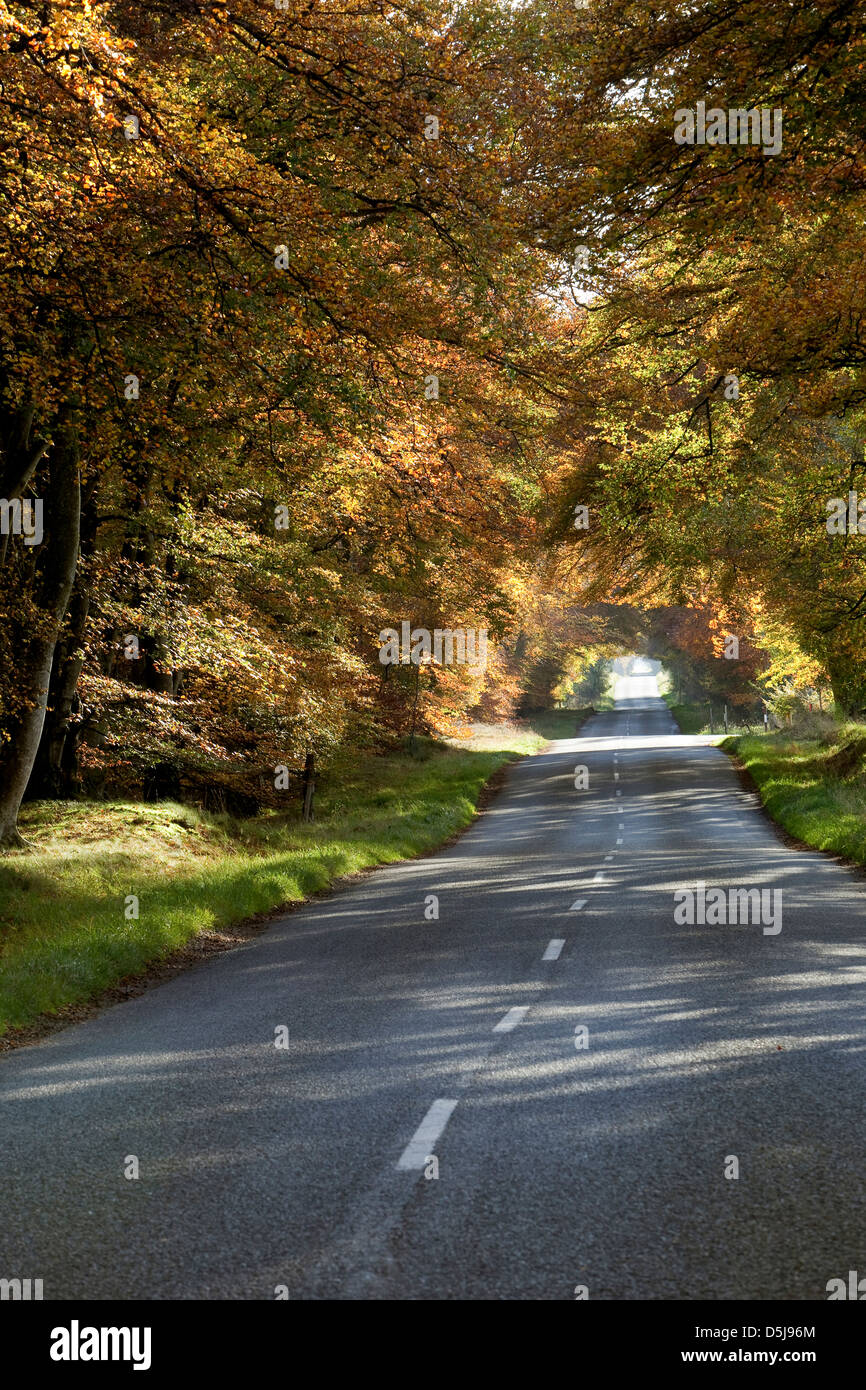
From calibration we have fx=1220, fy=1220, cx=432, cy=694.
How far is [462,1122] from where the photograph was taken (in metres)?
6.37

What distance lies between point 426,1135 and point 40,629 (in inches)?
421

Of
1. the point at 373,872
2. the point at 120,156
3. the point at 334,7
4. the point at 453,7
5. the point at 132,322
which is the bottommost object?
the point at 373,872

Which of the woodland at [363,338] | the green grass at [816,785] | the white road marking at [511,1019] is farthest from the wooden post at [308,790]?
the white road marking at [511,1019]

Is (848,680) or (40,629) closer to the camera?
(40,629)

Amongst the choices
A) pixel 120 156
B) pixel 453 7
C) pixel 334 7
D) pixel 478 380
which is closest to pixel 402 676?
pixel 478 380

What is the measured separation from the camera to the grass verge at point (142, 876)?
11500mm

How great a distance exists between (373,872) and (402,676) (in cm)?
1565

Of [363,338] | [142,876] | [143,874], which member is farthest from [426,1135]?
[143,874]

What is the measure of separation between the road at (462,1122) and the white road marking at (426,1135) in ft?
0.07

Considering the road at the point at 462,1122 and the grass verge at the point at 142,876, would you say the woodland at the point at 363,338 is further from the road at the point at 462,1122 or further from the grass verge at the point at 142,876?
the road at the point at 462,1122

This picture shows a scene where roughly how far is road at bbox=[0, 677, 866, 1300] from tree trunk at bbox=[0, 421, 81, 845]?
474 cm

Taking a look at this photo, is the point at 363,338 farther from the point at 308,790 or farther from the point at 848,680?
the point at 848,680

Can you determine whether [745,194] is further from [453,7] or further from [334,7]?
[453,7]

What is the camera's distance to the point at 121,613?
19.0m
